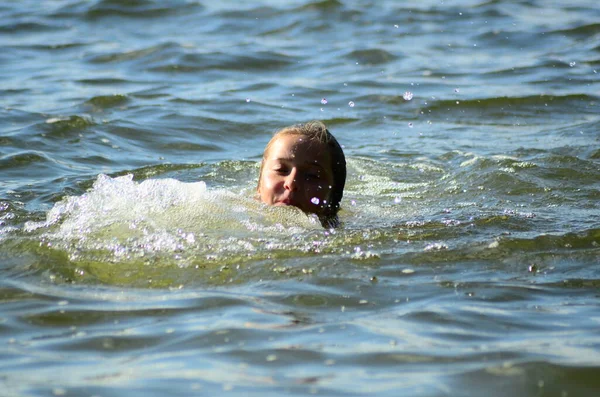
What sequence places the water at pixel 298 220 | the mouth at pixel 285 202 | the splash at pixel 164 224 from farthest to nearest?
the mouth at pixel 285 202 < the splash at pixel 164 224 < the water at pixel 298 220

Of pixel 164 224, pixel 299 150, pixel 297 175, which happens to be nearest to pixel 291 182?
pixel 297 175

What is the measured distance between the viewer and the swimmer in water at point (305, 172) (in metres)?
5.94

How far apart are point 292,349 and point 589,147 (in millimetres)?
5053

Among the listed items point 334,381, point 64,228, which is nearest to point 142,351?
point 334,381

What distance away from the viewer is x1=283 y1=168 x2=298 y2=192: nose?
589 cm

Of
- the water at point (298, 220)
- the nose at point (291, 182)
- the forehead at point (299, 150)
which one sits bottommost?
the water at point (298, 220)

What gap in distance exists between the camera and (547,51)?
12398 millimetres

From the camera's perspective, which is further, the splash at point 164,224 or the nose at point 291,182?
the nose at point 291,182

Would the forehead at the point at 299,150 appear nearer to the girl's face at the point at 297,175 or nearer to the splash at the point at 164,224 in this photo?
the girl's face at the point at 297,175

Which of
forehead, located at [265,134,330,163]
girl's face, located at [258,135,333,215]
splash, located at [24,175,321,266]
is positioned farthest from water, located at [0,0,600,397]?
forehead, located at [265,134,330,163]

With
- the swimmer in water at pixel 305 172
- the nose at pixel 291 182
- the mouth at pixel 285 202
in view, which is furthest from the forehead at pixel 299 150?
the mouth at pixel 285 202

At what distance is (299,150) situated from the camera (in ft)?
19.9

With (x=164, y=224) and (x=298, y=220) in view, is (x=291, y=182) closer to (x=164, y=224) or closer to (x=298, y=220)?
(x=298, y=220)

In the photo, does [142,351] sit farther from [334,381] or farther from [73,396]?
[334,381]
